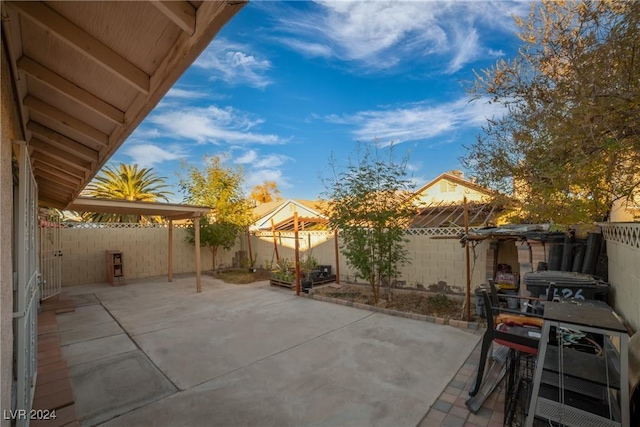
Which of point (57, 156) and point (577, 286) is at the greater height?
point (57, 156)

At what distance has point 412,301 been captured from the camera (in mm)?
6230

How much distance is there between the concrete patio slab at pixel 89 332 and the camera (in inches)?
176

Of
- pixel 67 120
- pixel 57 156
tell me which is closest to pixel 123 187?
pixel 57 156

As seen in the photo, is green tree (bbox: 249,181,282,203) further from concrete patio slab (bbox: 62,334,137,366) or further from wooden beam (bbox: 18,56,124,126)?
wooden beam (bbox: 18,56,124,126)

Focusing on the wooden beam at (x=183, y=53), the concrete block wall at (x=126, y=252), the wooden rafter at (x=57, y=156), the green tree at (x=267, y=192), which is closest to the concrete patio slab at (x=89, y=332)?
the wooden rafter at (x=57, y=156)

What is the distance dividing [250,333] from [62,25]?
440 cm

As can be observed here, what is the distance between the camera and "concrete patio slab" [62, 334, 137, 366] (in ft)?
12.4

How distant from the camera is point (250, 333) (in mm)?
4680

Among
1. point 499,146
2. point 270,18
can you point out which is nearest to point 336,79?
point 270,18

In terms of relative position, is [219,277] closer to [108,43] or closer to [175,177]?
[175,177]

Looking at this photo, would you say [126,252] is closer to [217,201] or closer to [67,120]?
[217,201]

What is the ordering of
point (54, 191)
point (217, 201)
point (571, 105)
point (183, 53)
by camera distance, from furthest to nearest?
1. point (217, 201)
2. point (54, 191)
3. point (571, 105)
4. point (183, 53)

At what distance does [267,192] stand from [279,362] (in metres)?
26.8

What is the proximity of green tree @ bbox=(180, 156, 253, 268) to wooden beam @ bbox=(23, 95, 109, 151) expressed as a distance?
8.47 meters
